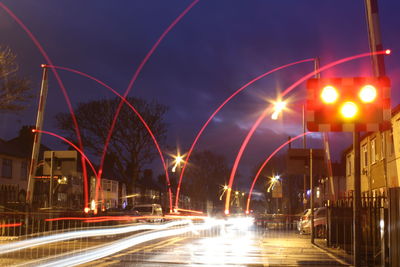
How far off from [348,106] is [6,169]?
44.2 meters

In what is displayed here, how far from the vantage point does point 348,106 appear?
768 cm

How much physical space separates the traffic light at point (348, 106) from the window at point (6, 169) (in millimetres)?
43009

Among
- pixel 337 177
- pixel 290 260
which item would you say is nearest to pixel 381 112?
pixel 290 260

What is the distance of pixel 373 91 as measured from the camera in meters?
7.72

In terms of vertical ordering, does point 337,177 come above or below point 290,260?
above

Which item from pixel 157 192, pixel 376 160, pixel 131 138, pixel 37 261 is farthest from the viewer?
pixel 157 192

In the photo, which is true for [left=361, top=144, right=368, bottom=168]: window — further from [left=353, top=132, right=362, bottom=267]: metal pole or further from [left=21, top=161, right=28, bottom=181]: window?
[left=21, top=161, right=28, bottom=181]: window

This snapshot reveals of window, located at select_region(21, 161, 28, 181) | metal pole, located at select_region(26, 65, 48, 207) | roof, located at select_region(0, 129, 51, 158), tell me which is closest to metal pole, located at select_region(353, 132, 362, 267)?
metal pole, located at select_region(26, 65, 48, 207)

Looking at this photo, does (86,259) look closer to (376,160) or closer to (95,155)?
(376,160)

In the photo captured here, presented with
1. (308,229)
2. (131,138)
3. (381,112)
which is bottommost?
(308,229)

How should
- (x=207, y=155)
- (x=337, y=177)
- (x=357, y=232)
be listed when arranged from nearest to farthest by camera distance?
(x=357, y=232), (x=337, y=177), (x=207, y=155)

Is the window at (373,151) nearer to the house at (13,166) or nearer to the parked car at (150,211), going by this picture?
the parked car at (150,211)

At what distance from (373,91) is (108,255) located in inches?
397

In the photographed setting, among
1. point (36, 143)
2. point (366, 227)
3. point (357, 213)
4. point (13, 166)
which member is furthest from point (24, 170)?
point (357, 213)
